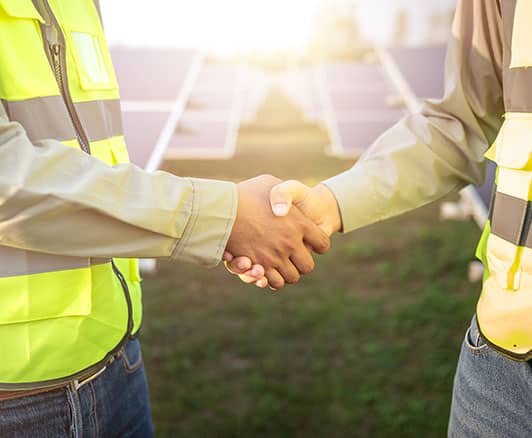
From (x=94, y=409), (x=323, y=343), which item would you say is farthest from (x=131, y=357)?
(x=323, y=343)

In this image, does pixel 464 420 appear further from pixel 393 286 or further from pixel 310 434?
pixel 393 286

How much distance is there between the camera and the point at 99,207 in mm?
1463

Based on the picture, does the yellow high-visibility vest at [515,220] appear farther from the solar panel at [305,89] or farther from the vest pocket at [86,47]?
the solar panel at [305,89]

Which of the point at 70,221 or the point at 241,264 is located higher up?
the point at 70,221

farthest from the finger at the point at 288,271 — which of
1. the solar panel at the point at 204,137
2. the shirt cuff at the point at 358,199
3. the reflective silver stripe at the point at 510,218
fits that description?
the solar panel at the point at 204,137

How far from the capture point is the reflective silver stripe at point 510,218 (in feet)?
4.75

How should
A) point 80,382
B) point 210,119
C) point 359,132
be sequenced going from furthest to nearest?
point 210,119
point 359,132
point 80,382

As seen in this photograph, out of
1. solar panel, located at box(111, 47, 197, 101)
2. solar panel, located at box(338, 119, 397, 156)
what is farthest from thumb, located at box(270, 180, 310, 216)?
solar panel, located at box(338, 119, 397, 156)

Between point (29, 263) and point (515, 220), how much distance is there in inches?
43.3

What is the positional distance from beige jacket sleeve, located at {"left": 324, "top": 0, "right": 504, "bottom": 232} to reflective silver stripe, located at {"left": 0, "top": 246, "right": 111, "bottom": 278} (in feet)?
3.24

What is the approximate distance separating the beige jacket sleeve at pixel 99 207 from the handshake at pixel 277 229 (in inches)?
7.6

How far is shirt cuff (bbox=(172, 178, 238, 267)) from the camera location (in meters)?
1.62

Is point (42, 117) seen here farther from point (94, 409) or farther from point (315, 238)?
point (315, 238)

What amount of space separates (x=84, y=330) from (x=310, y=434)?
2374 millimetres
